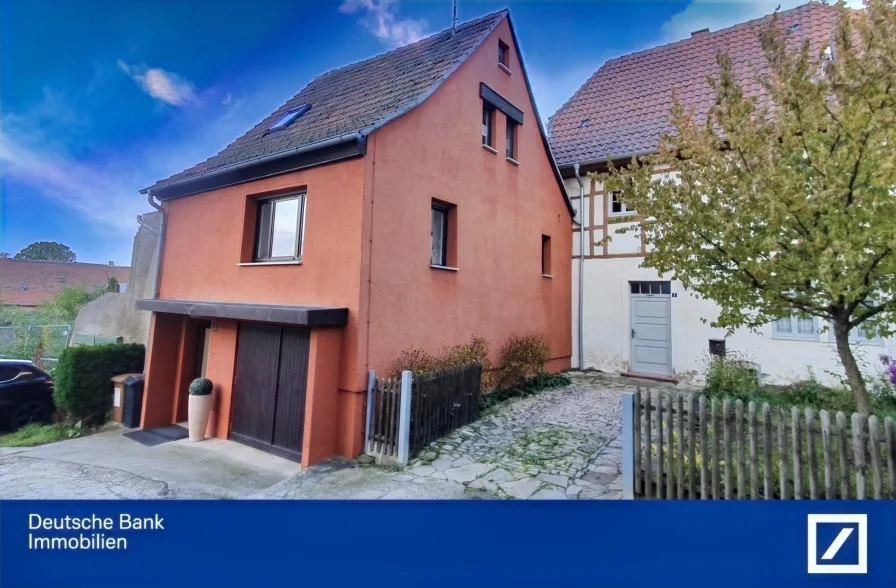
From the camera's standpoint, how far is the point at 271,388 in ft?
16.2

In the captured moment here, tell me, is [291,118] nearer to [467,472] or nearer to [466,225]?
[466,225]

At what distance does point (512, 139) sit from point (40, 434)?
9.10m

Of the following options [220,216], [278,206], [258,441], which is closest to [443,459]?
[258,441]

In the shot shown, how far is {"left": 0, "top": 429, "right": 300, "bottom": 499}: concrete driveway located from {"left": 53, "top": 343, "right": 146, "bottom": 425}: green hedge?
3.99 ft

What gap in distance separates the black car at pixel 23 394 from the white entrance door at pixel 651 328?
36.1 ft

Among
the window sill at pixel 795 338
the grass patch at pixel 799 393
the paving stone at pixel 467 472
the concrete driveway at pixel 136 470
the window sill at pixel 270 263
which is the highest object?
the window sill at pixel 270 263

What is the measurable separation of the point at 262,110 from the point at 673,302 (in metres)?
8.24

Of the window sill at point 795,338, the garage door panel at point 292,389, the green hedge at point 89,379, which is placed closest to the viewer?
the garage door panel at point 292,389

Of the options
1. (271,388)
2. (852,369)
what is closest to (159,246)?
(271,388)

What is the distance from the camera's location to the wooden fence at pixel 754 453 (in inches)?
98.0

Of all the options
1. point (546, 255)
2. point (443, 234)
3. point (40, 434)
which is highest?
point (546, 255)

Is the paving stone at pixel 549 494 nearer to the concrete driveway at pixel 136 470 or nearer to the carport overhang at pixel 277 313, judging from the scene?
the concrete driveway at pixel 136 470

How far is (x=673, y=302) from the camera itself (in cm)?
818

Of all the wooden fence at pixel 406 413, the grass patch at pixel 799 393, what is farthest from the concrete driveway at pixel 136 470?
the grass patch at pixel 799 393
